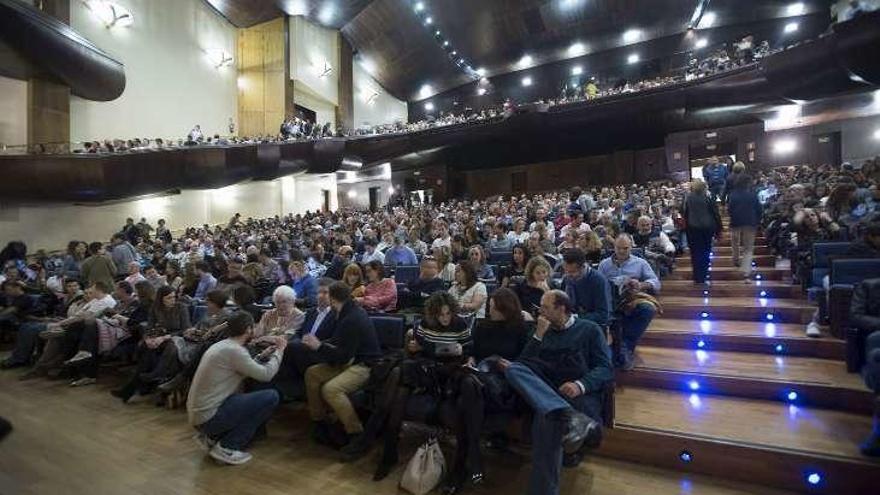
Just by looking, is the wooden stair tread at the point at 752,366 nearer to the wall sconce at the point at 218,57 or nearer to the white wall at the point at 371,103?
the wall sconce at the point at 218,57

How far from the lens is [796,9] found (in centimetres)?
1560

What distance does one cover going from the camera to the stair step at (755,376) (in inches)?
115

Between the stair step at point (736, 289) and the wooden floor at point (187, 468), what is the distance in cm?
291

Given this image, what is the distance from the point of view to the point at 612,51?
18.9m

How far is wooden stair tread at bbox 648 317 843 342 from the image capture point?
12.4 feet

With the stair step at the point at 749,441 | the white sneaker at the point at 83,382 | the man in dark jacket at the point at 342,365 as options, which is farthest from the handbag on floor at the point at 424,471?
the white sneaker at the point at 83,382

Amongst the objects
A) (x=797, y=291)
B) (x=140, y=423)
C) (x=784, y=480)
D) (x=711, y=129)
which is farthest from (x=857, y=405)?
(x=711, y=129)

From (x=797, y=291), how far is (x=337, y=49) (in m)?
19.9

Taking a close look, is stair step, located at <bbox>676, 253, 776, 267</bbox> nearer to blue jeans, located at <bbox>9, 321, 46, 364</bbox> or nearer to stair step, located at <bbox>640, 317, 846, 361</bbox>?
stair step, located at <bbox>640, 317, 846, 361</bbox>

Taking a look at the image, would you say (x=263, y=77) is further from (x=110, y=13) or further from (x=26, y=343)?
(x=26, y=343)

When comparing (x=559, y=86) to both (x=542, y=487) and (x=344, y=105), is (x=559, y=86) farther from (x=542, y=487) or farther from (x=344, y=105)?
(x=542, y=487)

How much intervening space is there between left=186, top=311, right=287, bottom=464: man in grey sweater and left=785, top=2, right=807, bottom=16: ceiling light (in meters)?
19.4

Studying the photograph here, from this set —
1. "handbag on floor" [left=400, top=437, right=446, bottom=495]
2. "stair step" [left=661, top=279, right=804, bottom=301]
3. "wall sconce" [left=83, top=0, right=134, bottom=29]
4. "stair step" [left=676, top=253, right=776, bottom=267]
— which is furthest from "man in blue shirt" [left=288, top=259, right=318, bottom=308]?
"wall sconce" [left=83, top=0, right=134, bottom=29]

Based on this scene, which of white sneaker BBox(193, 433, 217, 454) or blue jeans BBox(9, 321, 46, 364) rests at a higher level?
blue jeans BBox(9, 321, 46, 364)
